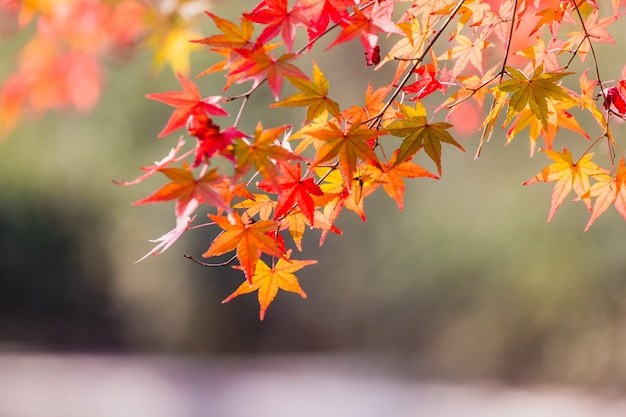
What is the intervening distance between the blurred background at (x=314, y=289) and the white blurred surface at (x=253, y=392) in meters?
Answer: 0.02

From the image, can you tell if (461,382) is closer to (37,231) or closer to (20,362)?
(20,362)

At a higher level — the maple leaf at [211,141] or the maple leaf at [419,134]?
the maple leaf at [419,134]

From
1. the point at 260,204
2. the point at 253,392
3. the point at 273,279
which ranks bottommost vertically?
the point at 253,392

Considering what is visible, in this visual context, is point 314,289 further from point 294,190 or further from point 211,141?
point 211,141

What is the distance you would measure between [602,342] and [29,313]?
3.93 meters

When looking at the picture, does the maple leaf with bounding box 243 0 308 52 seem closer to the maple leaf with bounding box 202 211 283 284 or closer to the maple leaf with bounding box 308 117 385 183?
the maple leaf with bounding box 308 117 385 183

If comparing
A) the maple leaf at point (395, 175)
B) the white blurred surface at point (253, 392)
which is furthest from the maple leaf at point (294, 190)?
the white blurred surface at point (253, 392)

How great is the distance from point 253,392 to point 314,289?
95 centimetres

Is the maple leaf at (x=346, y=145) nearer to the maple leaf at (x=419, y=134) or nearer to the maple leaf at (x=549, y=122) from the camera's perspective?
the maple leaf at (x=419, y=134)

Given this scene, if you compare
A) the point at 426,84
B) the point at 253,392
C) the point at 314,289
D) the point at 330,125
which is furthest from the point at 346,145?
the point at 314,289

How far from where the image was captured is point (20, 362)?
170 inches

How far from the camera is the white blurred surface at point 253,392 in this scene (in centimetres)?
326

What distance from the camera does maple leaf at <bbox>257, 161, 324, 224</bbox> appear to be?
83cm

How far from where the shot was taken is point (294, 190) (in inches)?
33.2
